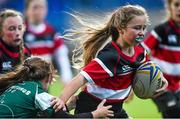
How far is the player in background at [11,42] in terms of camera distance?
7.83m

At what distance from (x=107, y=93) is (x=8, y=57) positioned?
1770 millimetres

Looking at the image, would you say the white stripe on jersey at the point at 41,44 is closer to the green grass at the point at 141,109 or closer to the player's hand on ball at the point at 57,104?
the green grass at the point at 141,109

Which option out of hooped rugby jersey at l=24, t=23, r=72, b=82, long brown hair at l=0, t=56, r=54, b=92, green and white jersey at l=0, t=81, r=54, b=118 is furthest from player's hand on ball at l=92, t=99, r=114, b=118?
hooped rugby jersey at l=24, t=23, r=72, b=82

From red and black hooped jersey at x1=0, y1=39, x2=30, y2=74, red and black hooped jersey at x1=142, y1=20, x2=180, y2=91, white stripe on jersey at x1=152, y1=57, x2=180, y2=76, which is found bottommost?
white stripe on jersey at x1=152, y1=57, x2=180, y2=76

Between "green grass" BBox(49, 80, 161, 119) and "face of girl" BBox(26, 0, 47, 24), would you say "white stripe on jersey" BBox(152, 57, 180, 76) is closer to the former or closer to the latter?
"green grass" BBox(49, 80, 161, 119)

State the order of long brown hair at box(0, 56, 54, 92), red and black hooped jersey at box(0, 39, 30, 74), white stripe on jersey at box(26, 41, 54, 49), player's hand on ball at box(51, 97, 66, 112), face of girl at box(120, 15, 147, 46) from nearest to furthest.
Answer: player's hand on ball at box(51, 97, 66, 112) < long brown hair at box(0, 56, 54, 92) < face of girl at box(120, 15, 147, 46) < red and black hooped jersey at box(0, 39, 30, 74) < white stripe on jersey at box(26, 41, 54, 49)

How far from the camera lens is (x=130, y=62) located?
6.56 m

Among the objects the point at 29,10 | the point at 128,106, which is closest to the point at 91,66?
the point at 29,10

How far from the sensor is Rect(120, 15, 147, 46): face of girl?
6.52m

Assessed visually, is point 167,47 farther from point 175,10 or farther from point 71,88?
point 71,88

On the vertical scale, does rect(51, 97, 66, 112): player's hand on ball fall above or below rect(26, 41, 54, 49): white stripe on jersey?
above

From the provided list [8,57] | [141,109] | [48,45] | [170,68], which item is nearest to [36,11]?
[48,45]

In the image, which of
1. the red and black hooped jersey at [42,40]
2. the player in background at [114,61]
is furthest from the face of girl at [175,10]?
the red and black hooped jersey at [42,40]

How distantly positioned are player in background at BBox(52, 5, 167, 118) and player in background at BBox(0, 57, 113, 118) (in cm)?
20
